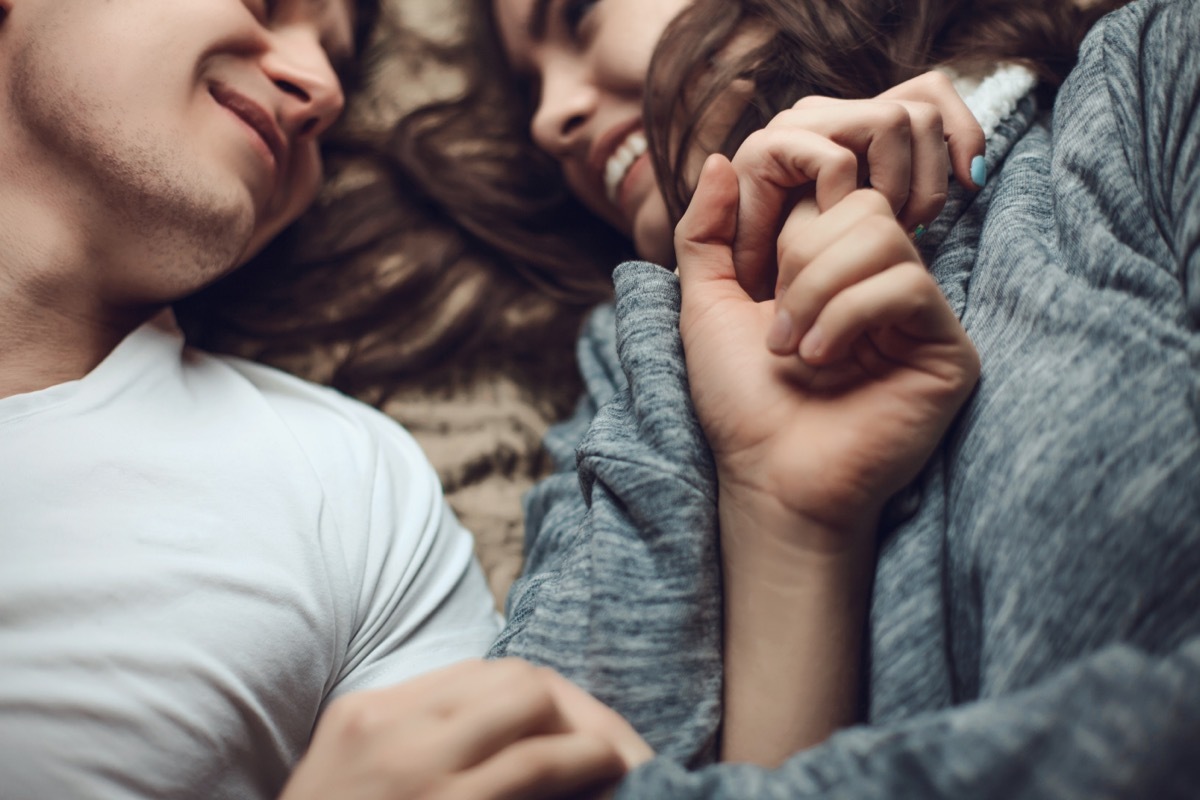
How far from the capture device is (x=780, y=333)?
524mm

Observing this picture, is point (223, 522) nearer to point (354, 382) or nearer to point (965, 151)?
point (354, 382)

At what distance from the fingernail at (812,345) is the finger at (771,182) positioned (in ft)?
0.42

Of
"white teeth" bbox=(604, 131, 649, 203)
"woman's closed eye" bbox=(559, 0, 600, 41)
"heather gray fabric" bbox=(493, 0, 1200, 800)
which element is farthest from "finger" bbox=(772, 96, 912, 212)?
"woman's closed eye" bbox=(559, 0, 600, 41)

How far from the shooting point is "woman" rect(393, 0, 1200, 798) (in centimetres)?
39

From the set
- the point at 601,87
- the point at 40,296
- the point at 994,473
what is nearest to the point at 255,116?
the point at 40,296

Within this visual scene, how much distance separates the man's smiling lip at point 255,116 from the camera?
88cm

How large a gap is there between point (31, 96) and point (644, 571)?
787mm

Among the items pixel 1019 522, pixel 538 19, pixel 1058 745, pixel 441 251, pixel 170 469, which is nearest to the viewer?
pixel 1058 745

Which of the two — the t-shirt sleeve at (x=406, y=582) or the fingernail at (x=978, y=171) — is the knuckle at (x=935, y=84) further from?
the t-shirt sleeve at (x=406, y=582)

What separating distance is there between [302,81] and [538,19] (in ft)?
1.07

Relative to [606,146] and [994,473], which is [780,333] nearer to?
[994,473]

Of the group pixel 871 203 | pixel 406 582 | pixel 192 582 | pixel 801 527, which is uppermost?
pixel 871 203

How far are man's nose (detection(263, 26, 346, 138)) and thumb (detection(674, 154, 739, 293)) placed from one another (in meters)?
0.59

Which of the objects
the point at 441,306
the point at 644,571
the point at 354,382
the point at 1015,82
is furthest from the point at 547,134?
the point at 644,571
